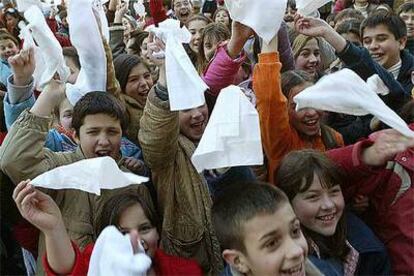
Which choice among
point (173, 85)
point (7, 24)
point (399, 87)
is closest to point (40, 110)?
point (173, 85)

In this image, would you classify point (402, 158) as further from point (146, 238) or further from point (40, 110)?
point (40, 110)

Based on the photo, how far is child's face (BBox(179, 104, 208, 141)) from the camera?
2.16 meters

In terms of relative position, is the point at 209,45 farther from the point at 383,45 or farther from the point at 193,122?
the point at 193,122

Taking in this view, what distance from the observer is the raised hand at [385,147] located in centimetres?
163

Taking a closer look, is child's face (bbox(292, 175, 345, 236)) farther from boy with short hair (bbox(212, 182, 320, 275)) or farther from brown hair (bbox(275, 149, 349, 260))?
boy with short hair (bbox(212, 182, 320, 275))

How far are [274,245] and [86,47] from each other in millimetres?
1195

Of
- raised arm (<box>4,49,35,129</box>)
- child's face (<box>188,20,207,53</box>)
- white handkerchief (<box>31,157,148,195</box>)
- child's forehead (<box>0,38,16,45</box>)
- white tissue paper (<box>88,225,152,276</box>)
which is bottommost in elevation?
child's face (<box>188,20,207,53</box>)

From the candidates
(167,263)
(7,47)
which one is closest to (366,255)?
(167,263)

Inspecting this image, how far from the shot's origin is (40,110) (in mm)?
1840

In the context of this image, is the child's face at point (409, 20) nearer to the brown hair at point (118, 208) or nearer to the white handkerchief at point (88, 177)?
the brown hair at point (118, 208)

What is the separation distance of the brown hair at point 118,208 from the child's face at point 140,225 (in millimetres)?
12

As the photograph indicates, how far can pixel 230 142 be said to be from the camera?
1665 millimetres

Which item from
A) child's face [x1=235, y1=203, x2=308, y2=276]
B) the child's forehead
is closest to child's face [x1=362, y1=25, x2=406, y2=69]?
child's face [x1=235, y1=203, x2=308, y2=276]

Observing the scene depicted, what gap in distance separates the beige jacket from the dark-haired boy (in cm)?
69
